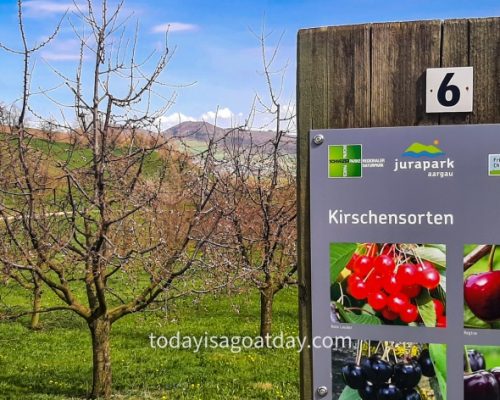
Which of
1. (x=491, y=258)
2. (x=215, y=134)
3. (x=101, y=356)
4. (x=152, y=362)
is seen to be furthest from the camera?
(x=152, y=362)

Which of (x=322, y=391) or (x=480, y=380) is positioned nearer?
(x=480, y=380)

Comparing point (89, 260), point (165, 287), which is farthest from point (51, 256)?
point (165, 287)

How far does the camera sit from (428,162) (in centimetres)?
202

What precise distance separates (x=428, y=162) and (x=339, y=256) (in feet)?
1.41

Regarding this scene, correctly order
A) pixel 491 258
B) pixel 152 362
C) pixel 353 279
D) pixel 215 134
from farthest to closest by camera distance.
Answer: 1. pixel 152 362
2. pixel 215 134
3. pixel 353 279
4. pixel 491 258

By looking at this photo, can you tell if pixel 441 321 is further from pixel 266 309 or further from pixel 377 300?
pixel 266 309

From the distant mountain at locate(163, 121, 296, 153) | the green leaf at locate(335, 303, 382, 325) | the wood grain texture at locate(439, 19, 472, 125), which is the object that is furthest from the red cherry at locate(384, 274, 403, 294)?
the distant mountain at locate(163, 121, 296, 153)

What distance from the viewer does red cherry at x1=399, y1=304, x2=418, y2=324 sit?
2.04 metres

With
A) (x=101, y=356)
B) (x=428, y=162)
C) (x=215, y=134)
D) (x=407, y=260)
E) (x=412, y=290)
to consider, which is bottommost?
(x=101, y=356)

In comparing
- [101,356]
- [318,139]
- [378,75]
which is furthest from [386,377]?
[101,356]

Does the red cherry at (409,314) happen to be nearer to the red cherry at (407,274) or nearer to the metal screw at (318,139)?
the red cherry at (407,274)

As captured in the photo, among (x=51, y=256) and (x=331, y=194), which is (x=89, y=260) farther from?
(x=331, y=194)

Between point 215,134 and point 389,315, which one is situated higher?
point 215,134

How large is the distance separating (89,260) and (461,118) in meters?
5.00
